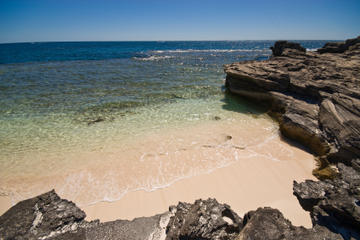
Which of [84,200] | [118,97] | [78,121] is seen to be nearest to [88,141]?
[78,121]

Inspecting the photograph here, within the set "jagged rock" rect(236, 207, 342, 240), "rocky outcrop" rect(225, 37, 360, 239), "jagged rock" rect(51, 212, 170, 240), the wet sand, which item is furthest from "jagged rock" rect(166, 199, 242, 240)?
the wet sand

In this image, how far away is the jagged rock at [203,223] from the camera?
296cm

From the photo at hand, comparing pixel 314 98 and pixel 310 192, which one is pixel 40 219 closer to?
pixel 310 192

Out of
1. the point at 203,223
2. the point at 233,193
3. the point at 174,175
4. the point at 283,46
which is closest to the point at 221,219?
the point at 203,223

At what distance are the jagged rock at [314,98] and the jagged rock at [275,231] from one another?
3.97 m

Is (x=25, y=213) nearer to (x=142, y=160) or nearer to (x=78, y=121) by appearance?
(x=142, y=160)

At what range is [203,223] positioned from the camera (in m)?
3.09

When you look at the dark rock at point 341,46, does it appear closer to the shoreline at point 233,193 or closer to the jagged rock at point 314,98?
the jagged rock at point 314,98

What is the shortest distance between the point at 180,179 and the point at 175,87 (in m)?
12.0

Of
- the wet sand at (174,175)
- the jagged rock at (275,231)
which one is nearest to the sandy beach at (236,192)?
the wet sand at (174,175)

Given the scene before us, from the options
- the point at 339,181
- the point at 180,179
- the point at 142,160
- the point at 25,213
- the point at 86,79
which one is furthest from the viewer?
the point at 86,79

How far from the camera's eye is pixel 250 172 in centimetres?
613

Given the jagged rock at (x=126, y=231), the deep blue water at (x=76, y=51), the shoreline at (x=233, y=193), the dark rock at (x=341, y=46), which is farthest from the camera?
the deep blue water at (x=76, y=51)

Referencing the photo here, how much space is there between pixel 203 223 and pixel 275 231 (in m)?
1.07
